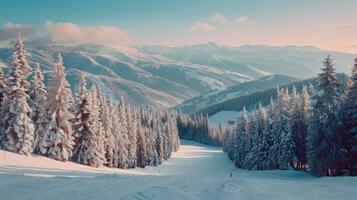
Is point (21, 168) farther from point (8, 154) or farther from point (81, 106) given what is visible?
point (81, 106)

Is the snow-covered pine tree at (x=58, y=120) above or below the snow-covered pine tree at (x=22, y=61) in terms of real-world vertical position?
below

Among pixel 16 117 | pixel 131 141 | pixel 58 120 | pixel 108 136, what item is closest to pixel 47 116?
pixel 58 120

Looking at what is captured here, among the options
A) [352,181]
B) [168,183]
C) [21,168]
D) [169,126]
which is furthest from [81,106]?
[169,126]

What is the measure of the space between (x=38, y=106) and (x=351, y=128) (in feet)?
139

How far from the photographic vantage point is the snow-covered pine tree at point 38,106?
2120 inches

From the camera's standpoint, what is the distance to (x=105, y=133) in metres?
69.8

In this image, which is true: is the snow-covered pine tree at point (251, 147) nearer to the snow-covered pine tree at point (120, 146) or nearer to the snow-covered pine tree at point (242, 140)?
the snow-covered pine tree at point (242, 140)

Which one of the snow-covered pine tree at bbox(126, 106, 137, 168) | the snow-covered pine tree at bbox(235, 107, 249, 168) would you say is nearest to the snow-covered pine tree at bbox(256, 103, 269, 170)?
the snow-covered pine tree at bbox(235, 107, 249, 168)

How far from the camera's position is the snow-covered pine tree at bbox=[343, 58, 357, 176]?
154ft

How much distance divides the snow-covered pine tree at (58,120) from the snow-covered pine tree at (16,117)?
3.34 metres

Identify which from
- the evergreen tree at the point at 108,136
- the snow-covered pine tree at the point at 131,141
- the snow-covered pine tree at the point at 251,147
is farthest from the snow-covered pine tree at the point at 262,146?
the evergreen tree at the point at 108,136

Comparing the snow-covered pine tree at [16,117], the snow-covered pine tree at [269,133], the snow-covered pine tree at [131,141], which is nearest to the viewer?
the snow-covered pine tree at [16,117]

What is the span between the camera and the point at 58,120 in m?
54.5

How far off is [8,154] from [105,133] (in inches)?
981
